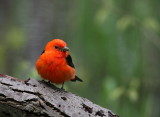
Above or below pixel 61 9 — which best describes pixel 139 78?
below

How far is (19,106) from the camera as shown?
5117 mm

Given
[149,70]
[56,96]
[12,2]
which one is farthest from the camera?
[12,2]

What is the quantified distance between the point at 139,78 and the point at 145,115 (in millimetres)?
710

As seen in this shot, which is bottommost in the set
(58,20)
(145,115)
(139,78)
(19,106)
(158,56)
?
(19,106)

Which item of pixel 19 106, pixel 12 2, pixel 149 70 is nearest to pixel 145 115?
pixel 149 70

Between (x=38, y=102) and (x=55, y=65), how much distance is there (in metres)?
1.04

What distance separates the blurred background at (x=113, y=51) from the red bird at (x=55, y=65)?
3.53 feet

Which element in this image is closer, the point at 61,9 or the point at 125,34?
the point at 125,34

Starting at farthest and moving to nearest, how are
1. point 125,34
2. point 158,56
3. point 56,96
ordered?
point 158,56, point 125,34, point 56,96

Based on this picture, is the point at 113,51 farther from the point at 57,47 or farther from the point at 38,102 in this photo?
the point at 38,102

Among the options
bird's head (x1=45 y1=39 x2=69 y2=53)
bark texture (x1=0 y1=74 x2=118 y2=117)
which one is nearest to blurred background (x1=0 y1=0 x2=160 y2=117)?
bird's head (x1=45 y1=39 x2=69 y2=53)

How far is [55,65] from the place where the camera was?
614 cm

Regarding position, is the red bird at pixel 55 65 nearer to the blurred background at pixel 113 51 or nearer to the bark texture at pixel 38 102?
the bark texture at pixel 38 102

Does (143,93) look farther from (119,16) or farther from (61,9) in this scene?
(61,9)
